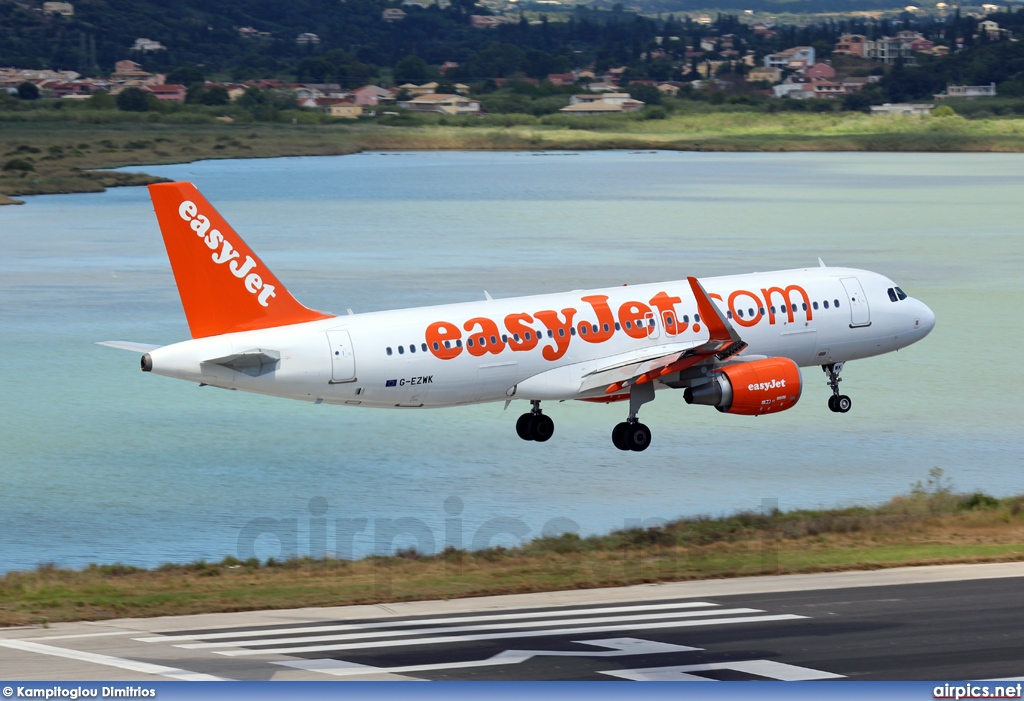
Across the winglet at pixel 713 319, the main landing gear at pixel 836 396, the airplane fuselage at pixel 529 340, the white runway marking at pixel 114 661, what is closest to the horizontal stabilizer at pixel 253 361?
the airplane fuselage at pixel 529 340

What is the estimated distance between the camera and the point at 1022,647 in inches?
A: 1214

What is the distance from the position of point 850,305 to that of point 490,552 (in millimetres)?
16360

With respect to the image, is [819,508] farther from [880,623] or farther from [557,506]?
[880,623]

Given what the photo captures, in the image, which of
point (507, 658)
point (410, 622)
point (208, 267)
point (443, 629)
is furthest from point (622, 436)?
point (507, 658)

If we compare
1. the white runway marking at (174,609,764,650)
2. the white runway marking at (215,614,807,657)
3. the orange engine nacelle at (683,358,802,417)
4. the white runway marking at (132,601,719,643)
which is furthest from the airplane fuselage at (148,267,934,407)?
the white runway marking at (215,614,807,657)

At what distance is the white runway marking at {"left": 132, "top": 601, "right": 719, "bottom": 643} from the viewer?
3278cm

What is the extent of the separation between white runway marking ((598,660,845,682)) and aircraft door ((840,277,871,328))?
27.7 m

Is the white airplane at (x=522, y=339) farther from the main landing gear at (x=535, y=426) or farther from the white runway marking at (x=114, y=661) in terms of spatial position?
the white runway marking at (x=114, y=661)

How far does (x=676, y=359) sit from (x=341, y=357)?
10347 millimetres

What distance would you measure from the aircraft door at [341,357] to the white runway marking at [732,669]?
19063 mm

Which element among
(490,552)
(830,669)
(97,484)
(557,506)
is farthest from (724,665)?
(97,484)

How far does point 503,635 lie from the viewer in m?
32.8

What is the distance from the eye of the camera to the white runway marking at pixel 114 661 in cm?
2831

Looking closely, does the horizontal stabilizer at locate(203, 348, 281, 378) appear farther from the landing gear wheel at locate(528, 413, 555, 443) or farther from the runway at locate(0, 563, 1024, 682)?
the landing gear wheel at locate(528, 413, 555, 443)
